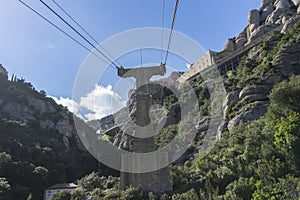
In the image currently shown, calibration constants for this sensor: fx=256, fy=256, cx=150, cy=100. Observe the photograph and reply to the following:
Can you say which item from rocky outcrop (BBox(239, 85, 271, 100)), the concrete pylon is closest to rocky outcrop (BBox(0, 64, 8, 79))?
rocky outcrop (BBox(239, 85, 271, 100))

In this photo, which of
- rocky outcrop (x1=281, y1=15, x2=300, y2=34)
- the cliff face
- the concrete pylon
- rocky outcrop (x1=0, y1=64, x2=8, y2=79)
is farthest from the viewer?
rocky outcrop (x1=0, y1=64, x2=8, y2=79)

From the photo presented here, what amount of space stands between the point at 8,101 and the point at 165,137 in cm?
3666

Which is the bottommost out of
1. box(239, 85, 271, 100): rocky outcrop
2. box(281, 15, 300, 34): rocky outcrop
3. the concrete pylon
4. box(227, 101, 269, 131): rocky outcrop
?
the concrete pylon

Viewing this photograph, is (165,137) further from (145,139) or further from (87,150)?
(145,139)

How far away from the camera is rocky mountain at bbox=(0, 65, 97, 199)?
31281 mm

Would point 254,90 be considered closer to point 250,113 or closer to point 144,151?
point 250,113

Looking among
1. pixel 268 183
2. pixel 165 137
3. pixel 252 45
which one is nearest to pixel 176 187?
pixel 268 183

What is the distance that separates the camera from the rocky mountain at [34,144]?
1232 inches

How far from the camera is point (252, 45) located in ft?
166

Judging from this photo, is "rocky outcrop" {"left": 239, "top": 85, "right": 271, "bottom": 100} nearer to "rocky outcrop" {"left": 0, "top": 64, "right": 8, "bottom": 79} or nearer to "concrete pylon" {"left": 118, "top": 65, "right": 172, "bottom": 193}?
Answer: "concrete pylon" {"left": 118, "top": 65, "right": 172, "bottom": 193}

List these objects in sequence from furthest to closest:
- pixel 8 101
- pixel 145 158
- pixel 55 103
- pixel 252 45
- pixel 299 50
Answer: pixel 55 103
pixel 8 101
pixel 252 45
pixel 299 50
pixel 145 158

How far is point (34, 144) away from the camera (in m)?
40.8

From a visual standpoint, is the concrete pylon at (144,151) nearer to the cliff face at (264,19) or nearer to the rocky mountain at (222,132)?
the rocky mountain at (222,132)

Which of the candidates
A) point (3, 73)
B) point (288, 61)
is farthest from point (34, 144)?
point (288, 61)
